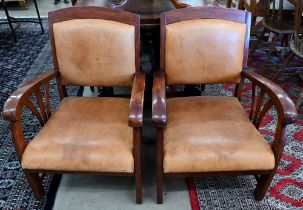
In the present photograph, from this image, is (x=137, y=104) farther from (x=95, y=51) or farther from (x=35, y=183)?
(x=35, y=183)

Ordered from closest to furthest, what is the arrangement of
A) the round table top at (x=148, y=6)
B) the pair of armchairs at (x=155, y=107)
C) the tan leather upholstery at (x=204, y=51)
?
the pair of armchairs at (x=155, y=107)
the tan leather upholstery at (x=204, y=51)
the round table top at (x=148, y=6)

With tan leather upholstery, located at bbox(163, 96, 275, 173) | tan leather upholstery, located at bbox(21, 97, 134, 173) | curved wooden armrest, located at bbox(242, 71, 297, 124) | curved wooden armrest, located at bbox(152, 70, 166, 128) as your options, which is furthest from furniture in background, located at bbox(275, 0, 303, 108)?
tan leather upholstery, located at bbox(21, 97, 134, 173)

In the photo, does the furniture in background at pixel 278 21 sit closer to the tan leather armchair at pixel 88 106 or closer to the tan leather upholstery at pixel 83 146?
the tan leather armchair at pixel 88 106

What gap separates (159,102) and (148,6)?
105 cm

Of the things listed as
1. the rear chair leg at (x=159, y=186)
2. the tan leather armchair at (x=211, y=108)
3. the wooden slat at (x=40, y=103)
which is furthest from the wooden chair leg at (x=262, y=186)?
the wooden slat at (x=40, y=103)

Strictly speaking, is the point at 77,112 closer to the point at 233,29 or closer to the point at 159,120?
the point at 159,120

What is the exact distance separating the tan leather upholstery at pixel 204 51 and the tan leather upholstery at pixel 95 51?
21 cm

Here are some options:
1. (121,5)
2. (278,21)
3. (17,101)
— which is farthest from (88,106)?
(278,21)

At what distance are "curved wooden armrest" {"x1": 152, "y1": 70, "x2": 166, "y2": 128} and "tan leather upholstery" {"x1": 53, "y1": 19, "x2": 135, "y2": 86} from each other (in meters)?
0.17

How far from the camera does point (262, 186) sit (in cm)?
146

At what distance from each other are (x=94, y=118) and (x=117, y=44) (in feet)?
1.31

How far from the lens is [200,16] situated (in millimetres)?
1504

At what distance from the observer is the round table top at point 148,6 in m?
1.80

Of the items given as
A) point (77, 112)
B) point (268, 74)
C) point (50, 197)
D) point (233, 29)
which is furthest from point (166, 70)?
point (268, 74)
